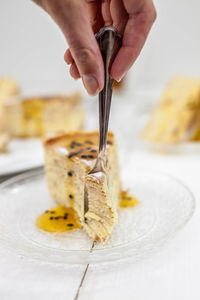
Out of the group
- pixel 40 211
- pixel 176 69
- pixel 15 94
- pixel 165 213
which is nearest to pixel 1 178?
pixel 40 211

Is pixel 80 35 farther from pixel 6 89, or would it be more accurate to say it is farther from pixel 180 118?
pixel 6 89

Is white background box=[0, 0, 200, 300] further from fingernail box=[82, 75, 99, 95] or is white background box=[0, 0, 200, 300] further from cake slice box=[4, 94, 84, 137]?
fingernail box=[82, 75, 99, 95]

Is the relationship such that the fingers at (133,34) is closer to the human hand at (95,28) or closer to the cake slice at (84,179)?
the human hand at (95,28)

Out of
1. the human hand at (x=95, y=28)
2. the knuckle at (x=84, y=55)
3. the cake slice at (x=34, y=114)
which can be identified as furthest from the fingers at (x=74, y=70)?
the cake slice at (x=34, y=114)

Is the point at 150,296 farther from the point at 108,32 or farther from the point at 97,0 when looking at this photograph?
the point at 97,0

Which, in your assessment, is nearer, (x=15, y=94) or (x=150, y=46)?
(x=15, y=94)
